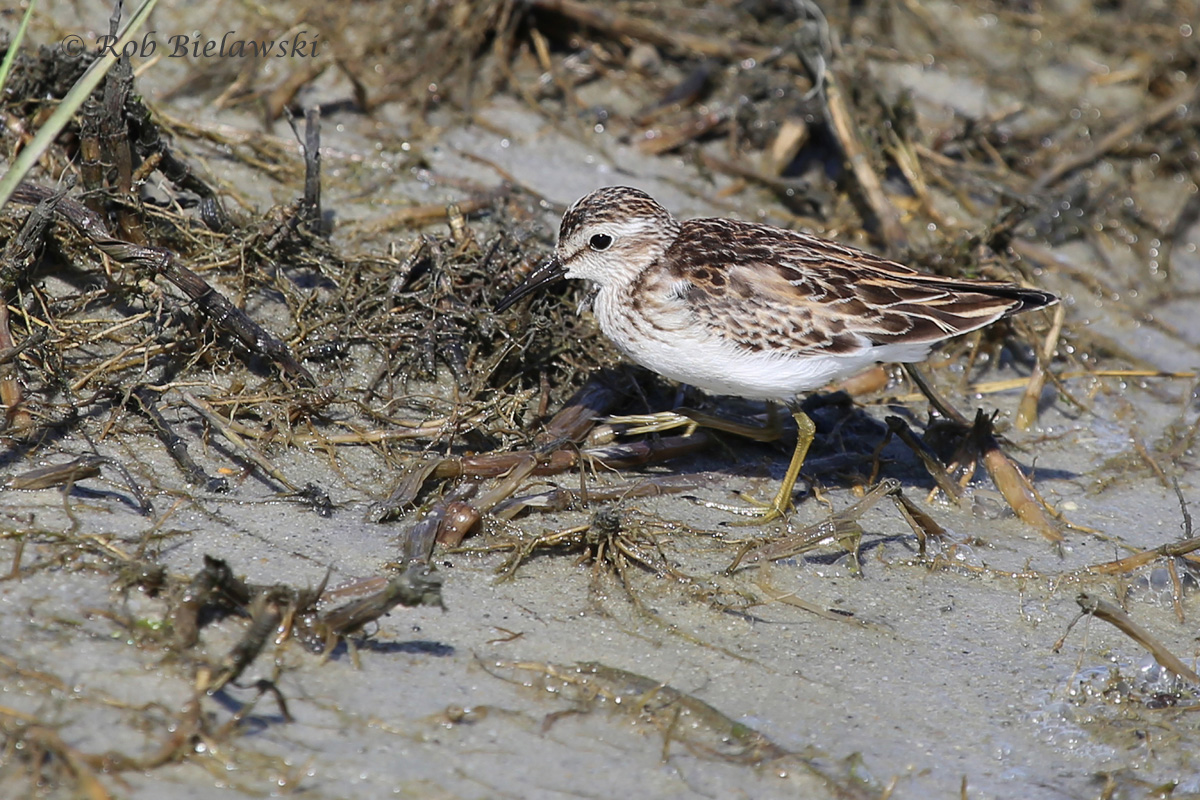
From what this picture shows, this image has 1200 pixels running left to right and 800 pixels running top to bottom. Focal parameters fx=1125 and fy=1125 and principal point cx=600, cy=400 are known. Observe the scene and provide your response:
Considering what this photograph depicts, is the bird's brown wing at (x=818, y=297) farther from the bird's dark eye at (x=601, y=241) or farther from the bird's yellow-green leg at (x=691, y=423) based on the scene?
the bird's yellow-green leg at (x=691, y=423)

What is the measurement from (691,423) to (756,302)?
0.74m

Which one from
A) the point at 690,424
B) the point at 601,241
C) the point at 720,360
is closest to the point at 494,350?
the point at 601,241

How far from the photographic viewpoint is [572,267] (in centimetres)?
490

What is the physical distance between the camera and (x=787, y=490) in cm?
466

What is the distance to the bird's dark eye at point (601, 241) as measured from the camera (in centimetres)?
484

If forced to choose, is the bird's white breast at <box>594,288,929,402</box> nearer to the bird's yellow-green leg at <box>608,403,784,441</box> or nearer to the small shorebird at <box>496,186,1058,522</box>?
the small shorebird at <box>496,186,1058,522</box>
